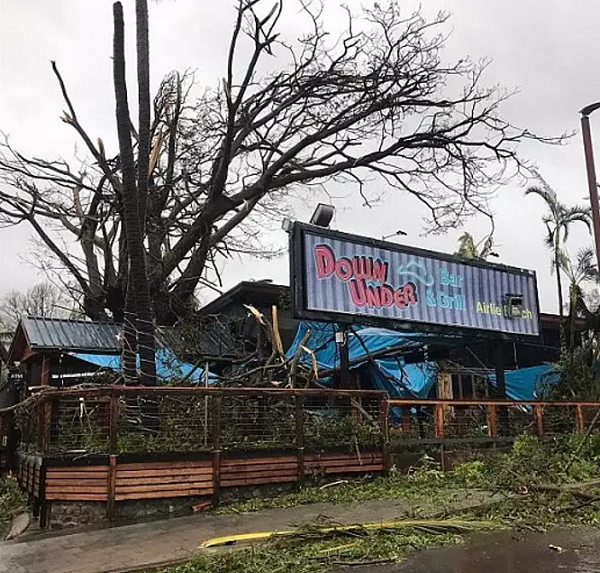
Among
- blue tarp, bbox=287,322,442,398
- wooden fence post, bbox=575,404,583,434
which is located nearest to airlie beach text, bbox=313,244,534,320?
blue tarp, bbox=287,322,442,398

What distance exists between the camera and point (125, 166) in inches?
473

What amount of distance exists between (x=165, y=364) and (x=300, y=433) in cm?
428

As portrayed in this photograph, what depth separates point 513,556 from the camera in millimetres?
6238

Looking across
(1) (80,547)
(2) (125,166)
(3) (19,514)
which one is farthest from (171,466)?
(2) (125,166)

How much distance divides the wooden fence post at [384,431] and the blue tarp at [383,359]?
4.47 metres

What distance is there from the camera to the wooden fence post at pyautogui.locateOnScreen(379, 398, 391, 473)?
1101 cm

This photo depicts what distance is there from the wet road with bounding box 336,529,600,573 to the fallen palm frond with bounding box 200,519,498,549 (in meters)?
0.35

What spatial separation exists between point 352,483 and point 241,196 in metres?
11.8

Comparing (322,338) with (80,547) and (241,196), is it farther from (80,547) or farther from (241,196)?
(80,547)

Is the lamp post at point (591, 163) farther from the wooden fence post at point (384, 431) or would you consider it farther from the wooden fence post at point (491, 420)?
the wooden fence post at point (384, 431)

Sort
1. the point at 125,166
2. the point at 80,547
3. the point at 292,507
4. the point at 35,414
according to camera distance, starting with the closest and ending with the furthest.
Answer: the point at 80,547
the point at 292,507
the point at 35,414
the point at 125,166

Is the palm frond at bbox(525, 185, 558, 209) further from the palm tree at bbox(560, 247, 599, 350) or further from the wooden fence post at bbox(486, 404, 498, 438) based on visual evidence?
the wooden fence post at bbox(486, 404, 498, 438)

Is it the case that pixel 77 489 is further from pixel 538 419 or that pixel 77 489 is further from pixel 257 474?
pixel 538 419

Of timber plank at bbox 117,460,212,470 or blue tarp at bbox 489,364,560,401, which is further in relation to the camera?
blue tarp at bbox 489,364,560,401
